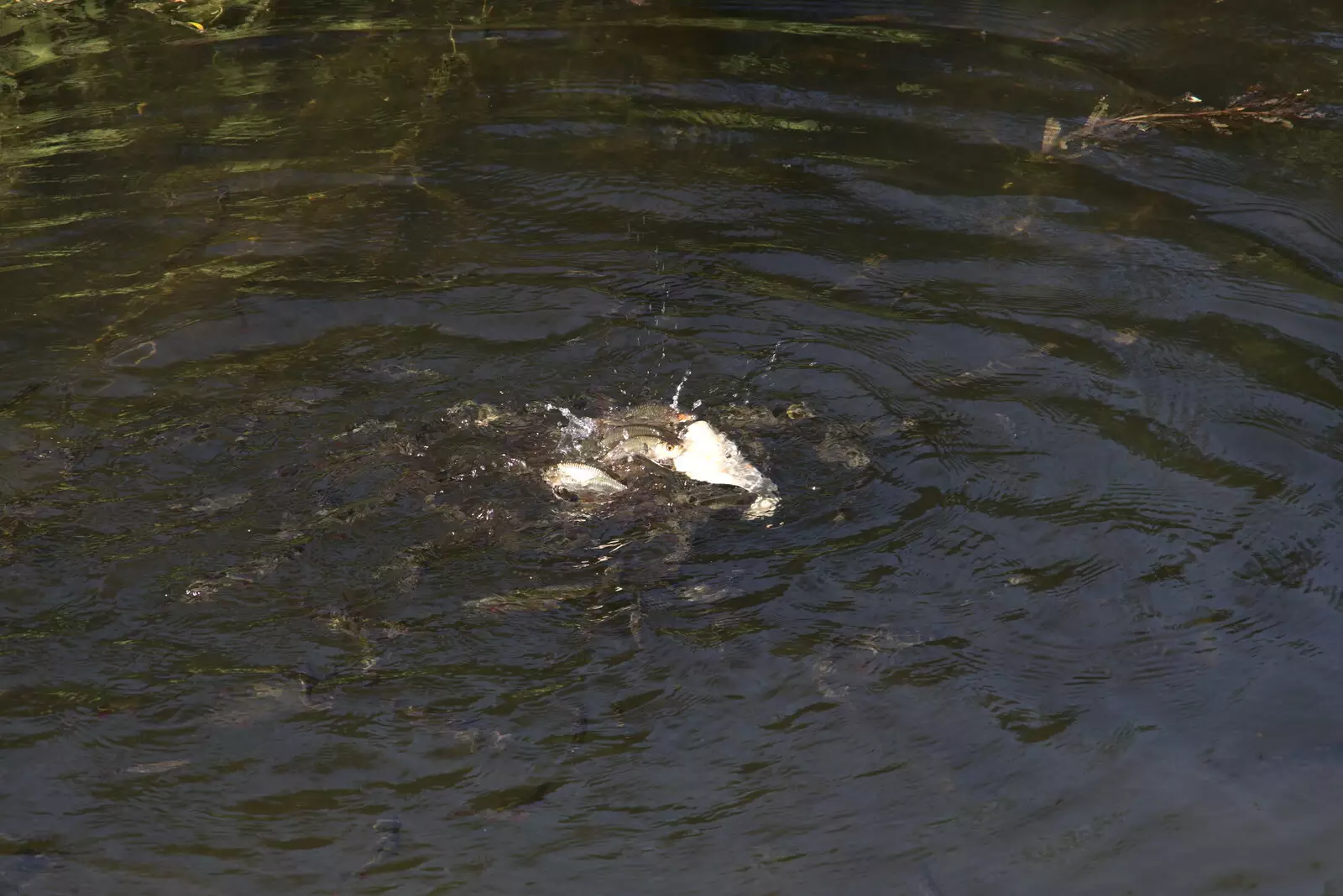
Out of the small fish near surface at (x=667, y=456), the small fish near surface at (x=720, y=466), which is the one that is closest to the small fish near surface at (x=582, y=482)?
the small fish near surface at (x=667, y=456)

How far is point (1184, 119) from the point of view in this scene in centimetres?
671

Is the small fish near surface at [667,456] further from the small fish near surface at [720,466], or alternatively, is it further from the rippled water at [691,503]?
the rippled water at [691,503]

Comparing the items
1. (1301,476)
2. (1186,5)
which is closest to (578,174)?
(1301,476)

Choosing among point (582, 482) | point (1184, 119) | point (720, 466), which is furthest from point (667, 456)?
point (1184, 119)

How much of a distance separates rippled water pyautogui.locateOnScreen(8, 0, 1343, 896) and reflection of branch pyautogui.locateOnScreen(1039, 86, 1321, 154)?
119mm

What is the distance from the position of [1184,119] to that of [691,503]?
3.94 metres

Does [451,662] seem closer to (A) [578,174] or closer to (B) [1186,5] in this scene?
(A) [578,174]

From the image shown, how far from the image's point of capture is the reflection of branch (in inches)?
261

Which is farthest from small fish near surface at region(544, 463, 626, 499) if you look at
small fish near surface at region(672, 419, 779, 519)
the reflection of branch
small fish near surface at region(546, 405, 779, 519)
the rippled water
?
the reflection of branch

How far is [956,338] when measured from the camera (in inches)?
213

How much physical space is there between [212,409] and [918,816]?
3261 millimetres

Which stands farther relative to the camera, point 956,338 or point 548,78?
point 548,78

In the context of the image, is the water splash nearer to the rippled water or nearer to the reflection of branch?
the rippled water

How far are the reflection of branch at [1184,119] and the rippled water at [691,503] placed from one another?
0.12 metres
